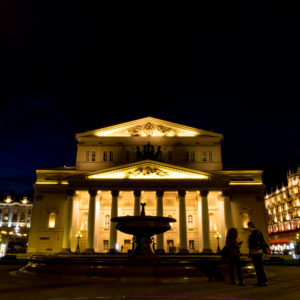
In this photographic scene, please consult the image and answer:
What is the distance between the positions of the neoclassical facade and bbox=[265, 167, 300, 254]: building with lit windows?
3969 centimetres

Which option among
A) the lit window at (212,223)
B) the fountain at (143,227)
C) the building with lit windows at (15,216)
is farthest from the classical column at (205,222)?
the building with lit windows at (15,216)

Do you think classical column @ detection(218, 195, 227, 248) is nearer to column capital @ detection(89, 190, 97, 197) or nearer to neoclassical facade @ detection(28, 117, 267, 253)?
neoclassical facade @ detection(28, 117, 267, 253)

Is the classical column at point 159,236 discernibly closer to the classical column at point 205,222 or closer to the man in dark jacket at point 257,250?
the classical column at point 205,222

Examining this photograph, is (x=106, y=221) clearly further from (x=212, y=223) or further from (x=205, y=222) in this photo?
(x=212, y=223)

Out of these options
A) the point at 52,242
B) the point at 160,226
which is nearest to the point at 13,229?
the point at 52,242

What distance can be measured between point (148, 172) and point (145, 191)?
275 centimetres

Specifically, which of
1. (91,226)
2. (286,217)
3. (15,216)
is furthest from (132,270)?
(15,216)

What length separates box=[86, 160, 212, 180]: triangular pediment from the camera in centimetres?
4128

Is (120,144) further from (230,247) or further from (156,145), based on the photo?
(230,247)

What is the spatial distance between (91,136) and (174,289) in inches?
1632

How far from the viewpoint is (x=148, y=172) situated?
41500 millimetres

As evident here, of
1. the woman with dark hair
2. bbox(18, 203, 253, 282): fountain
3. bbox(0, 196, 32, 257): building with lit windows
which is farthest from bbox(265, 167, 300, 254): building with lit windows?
bbox(0, 196, 32, 257): building with lit windows

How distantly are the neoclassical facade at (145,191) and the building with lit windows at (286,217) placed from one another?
39.7m

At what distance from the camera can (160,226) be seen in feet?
57.5
